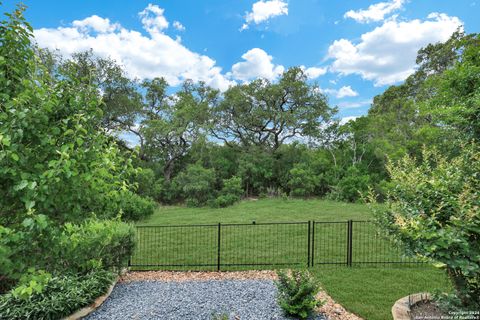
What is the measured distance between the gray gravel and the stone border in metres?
0.88

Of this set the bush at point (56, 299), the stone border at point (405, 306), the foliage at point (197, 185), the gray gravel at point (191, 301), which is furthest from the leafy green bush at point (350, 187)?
the bush at point (56, 299)

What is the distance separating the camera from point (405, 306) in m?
2.73

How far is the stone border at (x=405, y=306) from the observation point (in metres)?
2.53

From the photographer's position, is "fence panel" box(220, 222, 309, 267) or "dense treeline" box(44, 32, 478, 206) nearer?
"fence panel" box(220, 222, 309, 267)

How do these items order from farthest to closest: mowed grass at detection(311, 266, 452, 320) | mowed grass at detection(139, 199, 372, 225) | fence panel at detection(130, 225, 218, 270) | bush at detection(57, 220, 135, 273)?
mowed grass at detection(139, 199, 372, 225)
fence panel at detection(130, 225, 218, 270)
mowed grass at detection(311, 266, 452, 320)
bush at detection(57, 220, 135, 273)

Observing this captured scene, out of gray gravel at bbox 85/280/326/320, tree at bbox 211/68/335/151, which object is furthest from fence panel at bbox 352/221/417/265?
tree at bbox 211/68/335/151

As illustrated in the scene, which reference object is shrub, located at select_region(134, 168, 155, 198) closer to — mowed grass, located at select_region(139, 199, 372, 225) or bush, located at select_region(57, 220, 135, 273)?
mowed grass, located at select_region(139, 199, 372, 225)

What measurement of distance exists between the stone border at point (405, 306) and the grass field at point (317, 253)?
53 centimetres

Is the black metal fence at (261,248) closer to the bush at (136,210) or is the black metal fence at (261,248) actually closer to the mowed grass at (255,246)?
the mowed grass at (255,246)

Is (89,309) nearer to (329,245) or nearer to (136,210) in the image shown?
(329,245)

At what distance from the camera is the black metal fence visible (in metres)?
5.21

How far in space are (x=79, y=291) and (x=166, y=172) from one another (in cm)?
1457

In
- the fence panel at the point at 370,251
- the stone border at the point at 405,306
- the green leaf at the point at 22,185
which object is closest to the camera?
the green leaf at the point at 22,185

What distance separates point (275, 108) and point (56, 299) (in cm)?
1558
